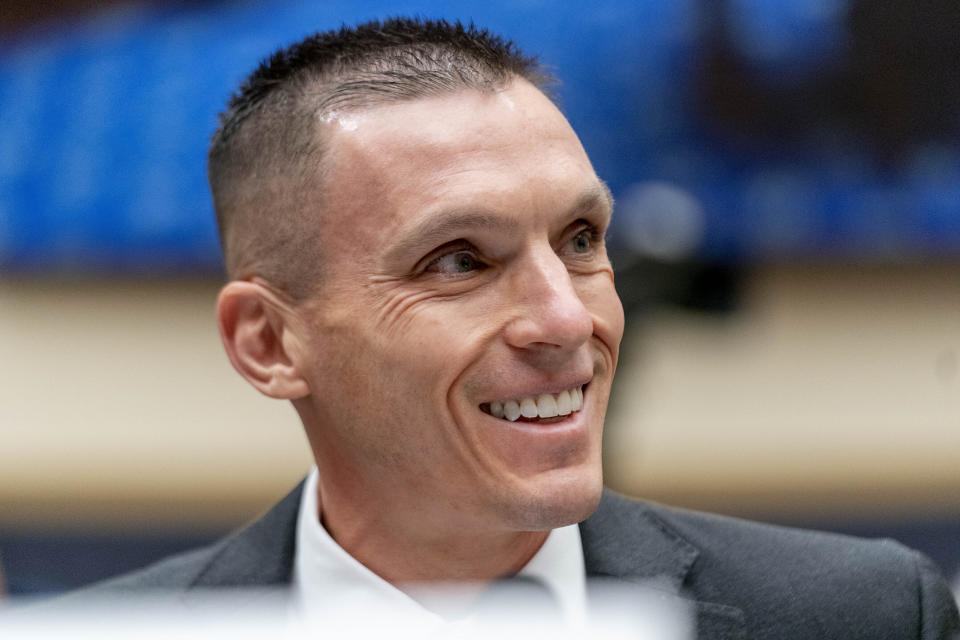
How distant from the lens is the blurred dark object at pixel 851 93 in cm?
500

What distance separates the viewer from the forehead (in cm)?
143

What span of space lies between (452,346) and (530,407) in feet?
0.43

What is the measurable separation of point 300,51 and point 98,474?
152 inches

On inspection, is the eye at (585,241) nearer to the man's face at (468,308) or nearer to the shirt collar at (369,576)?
the man's face at (468,308)

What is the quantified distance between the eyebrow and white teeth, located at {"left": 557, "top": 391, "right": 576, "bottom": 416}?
0.76 feet

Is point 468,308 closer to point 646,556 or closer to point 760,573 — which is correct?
point 646,556

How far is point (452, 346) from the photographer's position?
1.42m

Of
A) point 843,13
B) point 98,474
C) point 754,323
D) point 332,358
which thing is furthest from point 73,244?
point 332,358

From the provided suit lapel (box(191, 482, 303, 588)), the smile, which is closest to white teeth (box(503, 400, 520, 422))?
the smile

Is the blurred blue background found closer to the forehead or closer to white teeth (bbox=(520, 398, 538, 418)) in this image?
the forehead

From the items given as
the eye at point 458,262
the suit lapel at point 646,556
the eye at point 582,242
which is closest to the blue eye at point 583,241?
the eye at point 582,242

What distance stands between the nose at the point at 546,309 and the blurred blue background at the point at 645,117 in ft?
11.5

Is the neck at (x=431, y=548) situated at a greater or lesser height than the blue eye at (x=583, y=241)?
lesser

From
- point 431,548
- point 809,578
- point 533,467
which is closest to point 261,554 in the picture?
point 431,548
